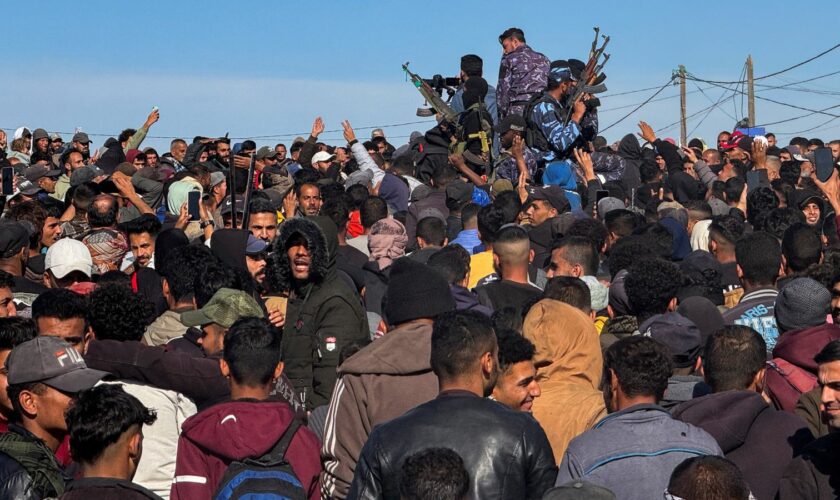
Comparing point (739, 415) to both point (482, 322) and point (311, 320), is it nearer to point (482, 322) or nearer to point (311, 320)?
point (482, 322)

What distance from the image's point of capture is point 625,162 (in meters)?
16.3

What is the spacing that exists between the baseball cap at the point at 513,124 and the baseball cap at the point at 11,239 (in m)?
7.19

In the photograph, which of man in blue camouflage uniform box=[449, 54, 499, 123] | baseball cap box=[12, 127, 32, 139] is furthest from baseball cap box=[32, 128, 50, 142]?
man in blue camouflage uniform box=[449, 54, 499, 123]

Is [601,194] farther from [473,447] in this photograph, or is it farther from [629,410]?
[473,447]

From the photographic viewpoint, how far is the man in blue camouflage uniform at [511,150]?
14.3 metres

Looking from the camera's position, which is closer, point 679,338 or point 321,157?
point 679,338

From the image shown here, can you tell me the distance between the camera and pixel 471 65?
1673 centimetres

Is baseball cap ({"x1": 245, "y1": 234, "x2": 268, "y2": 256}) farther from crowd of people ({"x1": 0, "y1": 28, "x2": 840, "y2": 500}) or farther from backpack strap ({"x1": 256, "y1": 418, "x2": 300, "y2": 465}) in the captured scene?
backpack strap ({"x1": 256, "y1": 418, "x2": 300, "y2": 465})

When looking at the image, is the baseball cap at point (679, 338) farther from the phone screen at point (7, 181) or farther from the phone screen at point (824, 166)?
the phone screen at point (7, 181)

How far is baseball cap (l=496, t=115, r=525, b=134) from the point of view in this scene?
14.3 m

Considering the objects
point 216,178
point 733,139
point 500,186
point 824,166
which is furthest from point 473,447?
point 733,139

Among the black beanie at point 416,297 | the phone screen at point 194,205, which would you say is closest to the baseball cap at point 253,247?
the phone screen at point 194,205

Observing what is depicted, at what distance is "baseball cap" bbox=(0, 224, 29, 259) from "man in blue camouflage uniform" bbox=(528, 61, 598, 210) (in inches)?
271

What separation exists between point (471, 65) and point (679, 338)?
10975 millimetres
